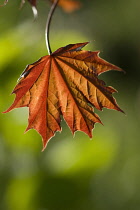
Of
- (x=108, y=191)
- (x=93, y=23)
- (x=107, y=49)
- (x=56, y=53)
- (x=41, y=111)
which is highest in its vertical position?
(x=93, y=23)

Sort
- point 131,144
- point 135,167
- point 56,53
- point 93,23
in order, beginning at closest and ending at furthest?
point 56,53
point 135,167
point 131,144
point 93,23

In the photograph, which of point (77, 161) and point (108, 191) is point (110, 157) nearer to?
point (77, 161)

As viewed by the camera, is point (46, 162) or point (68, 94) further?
point (46, 162)

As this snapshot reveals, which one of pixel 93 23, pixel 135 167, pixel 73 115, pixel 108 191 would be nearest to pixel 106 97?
pixel 73 115

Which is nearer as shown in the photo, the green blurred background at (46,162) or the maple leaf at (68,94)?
the maple leaf at (68,94)

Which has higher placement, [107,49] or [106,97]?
[107,49]

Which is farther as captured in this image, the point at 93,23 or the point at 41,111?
the point at 93,23

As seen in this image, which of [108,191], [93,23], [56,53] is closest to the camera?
[56,53]

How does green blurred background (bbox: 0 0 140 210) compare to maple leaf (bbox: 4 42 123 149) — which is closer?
maple leaf (bbox: 4 42 123 149)
